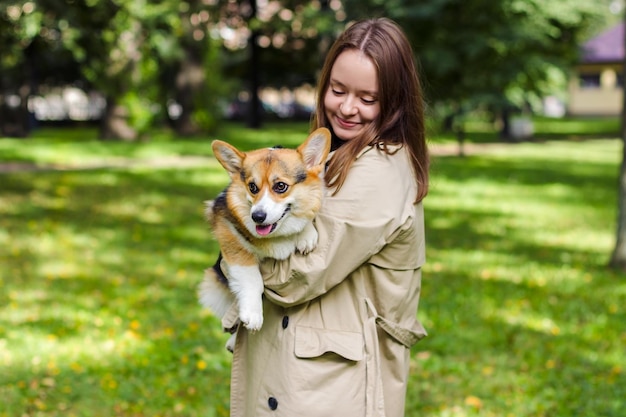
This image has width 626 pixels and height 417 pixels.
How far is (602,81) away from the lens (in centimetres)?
5547

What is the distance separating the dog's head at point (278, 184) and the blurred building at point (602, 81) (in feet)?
178

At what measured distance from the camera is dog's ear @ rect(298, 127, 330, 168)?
8.48ft

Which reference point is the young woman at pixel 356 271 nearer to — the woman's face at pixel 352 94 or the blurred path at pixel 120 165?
the woman's face at pixel 352 94

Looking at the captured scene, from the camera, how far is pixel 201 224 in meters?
11.9

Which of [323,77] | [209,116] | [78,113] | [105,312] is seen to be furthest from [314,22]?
[78,113]

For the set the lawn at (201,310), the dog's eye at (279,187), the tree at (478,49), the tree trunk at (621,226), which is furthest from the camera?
the tree at (478,49)

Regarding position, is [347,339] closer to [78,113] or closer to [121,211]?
[121,211]

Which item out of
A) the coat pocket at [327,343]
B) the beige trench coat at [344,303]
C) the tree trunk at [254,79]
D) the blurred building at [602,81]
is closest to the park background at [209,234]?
the beige trench coat at [344,303]

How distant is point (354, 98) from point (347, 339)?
0.89 metres

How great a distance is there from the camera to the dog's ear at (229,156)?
265cm

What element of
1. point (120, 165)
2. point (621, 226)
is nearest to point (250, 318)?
point (621, 226)

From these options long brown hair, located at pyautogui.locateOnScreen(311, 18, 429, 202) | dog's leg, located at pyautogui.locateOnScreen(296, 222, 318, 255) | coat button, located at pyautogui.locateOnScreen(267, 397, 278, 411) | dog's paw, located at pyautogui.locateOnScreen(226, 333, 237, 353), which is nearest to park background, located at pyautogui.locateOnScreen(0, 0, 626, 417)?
long brown hair, located at pyautogui.locateOnScreen(311, 18, 429, 202)

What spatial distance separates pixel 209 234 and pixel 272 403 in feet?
12.2

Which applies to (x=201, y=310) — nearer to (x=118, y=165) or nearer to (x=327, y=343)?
(x=327, y=343)
